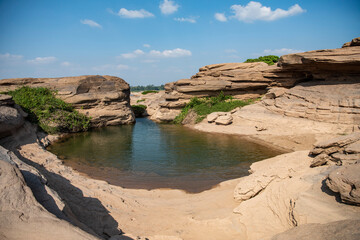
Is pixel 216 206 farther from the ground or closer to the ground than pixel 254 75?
closer to the ground

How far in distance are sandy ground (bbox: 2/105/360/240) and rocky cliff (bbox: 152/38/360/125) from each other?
→ 352 inches

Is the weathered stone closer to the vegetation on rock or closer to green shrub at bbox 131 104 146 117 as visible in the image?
the vegetation on rock

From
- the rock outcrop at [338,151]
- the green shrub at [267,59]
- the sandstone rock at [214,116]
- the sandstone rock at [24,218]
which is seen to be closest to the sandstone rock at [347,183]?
the rock outcrop at [338,151]

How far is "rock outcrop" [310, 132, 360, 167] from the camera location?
562 centimetres

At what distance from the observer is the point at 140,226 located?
497 centimetres

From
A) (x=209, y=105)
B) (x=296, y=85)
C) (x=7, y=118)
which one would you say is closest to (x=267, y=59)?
(x=296, y=85)

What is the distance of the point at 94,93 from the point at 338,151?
18.2m

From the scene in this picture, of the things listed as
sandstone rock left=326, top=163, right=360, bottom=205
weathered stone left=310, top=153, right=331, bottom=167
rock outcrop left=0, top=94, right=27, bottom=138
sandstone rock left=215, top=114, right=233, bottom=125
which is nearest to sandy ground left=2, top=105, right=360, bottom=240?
sandstone rock left=326, top=163, right=360, bottom=205

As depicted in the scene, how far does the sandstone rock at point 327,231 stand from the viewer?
2.94 meters

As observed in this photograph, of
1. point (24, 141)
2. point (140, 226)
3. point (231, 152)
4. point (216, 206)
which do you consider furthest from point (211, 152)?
point (24, 141)

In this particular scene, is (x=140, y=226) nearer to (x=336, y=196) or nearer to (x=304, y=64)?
(x=336, y=196)

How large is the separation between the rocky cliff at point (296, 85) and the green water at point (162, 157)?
16.1 ft

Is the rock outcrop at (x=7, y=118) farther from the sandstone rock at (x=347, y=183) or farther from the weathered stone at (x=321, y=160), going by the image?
the sandstone rock at (x=347, y=183)

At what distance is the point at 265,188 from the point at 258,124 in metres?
10.2
